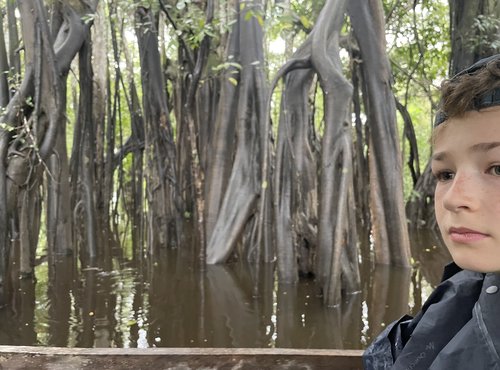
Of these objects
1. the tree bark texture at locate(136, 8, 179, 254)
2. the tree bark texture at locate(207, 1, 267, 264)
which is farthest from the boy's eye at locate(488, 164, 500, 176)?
the tree bark texture at locate(136, 8, 179, 254)

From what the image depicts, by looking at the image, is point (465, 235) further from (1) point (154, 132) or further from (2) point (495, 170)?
(1) point (154, 132)

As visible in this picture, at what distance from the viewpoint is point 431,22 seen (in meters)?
5.89

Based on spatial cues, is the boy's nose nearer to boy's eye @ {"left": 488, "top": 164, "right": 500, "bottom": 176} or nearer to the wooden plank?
boy's eye @ {"left": 488, "top": 164, "right": 500, "bottom": 176}

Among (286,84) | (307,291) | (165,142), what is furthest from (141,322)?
(165,142)

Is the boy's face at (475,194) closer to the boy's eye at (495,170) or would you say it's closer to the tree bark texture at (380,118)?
the boy's eye at (495,170)

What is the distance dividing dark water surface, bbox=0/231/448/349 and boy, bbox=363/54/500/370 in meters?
2.35

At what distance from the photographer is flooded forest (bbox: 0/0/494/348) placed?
359cm

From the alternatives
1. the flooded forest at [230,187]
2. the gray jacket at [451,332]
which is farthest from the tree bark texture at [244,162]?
the gray jacket at [451,332]

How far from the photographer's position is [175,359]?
1500 mm

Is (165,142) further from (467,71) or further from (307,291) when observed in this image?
(467,71)

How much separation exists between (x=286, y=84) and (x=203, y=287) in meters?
1.57

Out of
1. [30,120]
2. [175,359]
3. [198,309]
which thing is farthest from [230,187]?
[175,359]

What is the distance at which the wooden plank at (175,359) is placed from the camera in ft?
4.86

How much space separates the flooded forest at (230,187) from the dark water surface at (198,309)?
0.05ft
